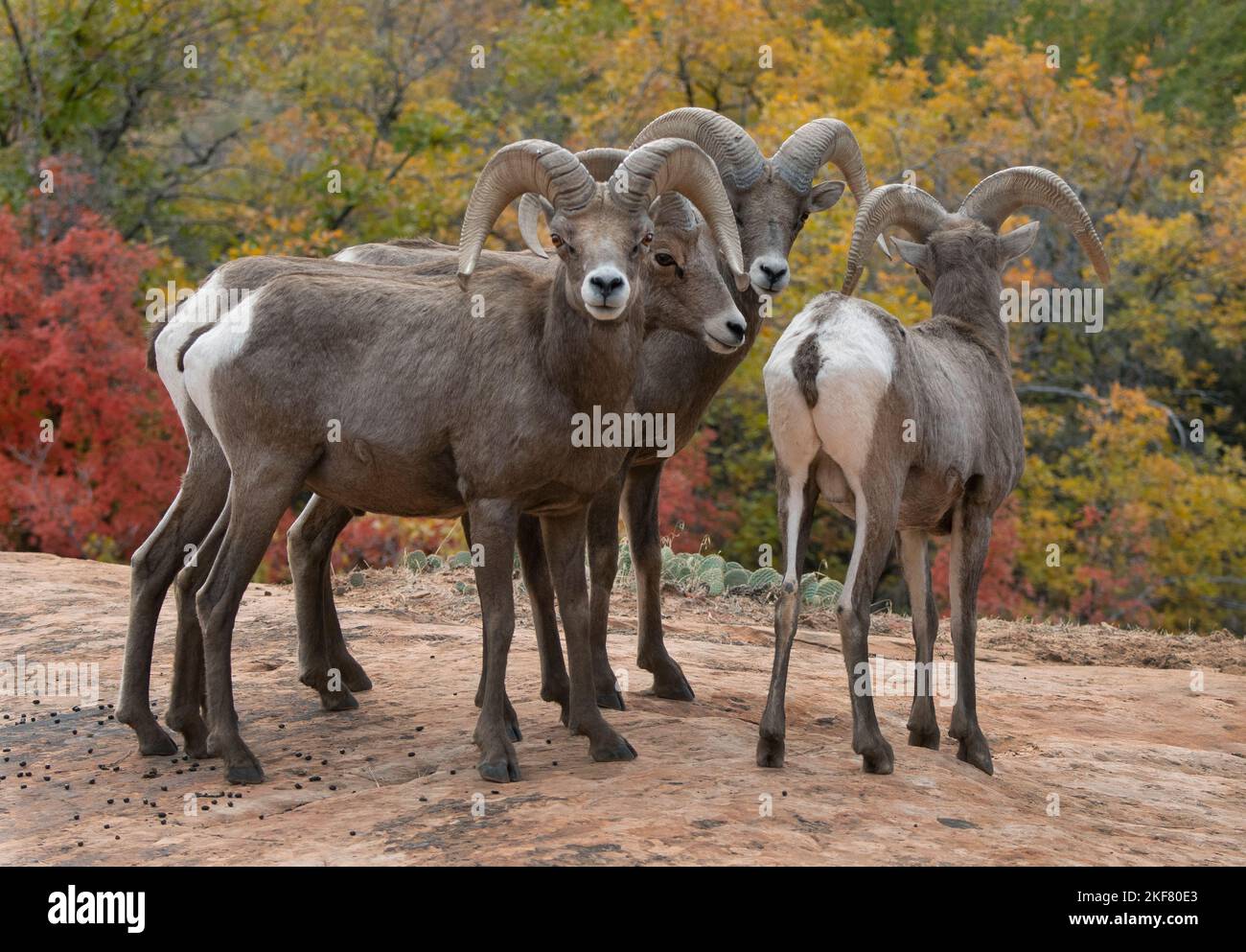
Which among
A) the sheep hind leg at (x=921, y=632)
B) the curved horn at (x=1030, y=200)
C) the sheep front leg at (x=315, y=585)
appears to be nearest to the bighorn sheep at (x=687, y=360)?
the curved horn at (x=1030, y=200)

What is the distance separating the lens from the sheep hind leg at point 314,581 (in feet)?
25.1

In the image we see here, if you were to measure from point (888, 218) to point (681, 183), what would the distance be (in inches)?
51.7

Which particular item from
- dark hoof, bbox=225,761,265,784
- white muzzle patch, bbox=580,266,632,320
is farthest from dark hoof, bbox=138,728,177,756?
white muzzle patch, bbox=580,266,632,320

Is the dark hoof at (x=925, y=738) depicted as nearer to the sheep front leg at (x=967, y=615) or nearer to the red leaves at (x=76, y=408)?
the sheep front leg at (x=967, y=615)

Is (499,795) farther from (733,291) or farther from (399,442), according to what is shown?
(733,291)

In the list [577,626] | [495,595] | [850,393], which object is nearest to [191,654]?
[495,595]

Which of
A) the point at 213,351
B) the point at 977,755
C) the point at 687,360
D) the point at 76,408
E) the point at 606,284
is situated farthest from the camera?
the point at 76,408

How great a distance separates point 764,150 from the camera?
17.9 meters

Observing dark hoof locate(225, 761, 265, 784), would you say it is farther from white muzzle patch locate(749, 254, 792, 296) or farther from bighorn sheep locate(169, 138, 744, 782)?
white muzzle patch locate(749, 254, 792, 296)

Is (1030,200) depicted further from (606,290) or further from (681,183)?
(606,290)

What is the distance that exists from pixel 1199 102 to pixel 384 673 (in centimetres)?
1869

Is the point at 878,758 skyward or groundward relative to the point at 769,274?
groundward

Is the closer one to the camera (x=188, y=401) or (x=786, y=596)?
(x=786, y=596)

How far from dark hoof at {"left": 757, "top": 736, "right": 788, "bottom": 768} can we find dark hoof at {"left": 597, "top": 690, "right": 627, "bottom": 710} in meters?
1.30
